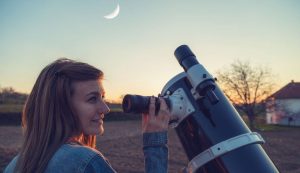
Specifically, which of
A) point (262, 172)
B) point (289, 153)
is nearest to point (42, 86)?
point (262, 172)

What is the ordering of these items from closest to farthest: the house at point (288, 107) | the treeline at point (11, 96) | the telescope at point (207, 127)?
the telescope at point (207, 127) → the treeline at point (11, 96) → the house at point (288, 107)

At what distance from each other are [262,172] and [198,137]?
1.26 ft

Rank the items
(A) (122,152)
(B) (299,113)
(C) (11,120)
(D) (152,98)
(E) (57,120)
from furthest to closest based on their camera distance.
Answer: (B) (299,113)
(C) (11,120)
(A) (122,152)
(D) (152,98)
(E) (57,120)

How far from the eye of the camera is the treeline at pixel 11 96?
43.3 m

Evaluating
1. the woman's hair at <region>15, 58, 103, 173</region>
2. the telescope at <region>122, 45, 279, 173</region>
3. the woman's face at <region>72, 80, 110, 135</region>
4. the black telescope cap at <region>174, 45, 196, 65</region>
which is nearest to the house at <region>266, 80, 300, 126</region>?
the black telescope cap at <region>174, 45, 196, 65</region>

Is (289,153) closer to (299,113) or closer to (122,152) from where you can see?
(122,152)

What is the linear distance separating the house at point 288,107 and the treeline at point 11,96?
108ft

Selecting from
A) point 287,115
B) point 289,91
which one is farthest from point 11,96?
→ point 289,91

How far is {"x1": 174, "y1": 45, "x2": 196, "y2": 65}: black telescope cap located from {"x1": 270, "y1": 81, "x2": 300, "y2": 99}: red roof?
5588 centimetres

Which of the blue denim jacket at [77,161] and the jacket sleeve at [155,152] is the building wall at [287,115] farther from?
the blue denim jacket at [77,161]

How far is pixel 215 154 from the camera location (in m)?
1.79

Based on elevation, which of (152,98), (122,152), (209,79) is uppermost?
(122,152)

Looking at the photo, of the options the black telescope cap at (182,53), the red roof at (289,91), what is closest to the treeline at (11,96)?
the red roof at (289,91)

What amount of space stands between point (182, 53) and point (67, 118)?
878 mm
